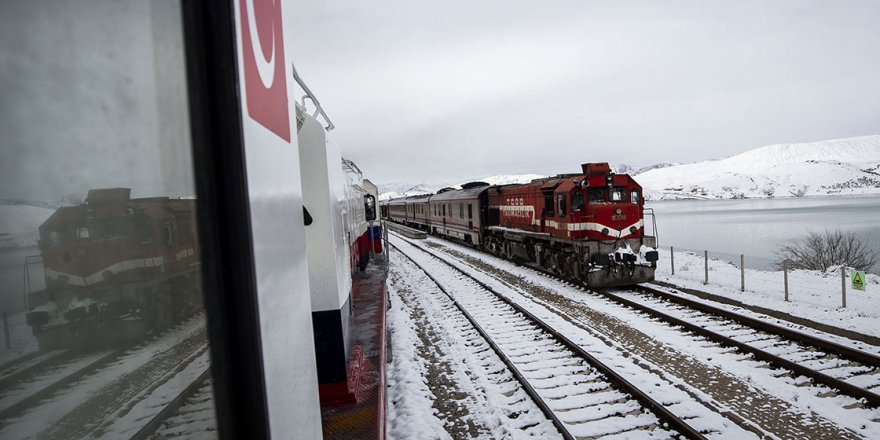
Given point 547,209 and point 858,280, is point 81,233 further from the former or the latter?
point 547,209

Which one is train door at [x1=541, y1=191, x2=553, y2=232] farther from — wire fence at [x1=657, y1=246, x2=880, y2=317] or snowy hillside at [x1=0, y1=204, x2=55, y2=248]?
snowy hillside at [x1=0, y1=204, x2=55, y2=248]

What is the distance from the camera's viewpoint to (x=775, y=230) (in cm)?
4566

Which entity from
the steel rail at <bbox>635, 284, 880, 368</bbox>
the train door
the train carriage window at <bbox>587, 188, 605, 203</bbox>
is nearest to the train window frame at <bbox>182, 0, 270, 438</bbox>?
the steel rail at <bbox>635, 284, 880, 368</bbox>

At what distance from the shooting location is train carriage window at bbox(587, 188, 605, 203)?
46.2 feet

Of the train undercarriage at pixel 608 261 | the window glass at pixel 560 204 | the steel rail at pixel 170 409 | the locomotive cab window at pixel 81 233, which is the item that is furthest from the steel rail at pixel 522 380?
the locomotive cab window at pixel 81 233

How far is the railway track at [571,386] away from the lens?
5.59 metres

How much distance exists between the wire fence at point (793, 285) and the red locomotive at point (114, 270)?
1291 cm

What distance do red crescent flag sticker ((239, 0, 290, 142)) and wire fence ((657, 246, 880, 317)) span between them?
12.6 m

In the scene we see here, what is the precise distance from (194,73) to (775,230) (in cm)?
5601

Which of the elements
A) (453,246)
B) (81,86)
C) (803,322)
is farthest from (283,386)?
(453,246)

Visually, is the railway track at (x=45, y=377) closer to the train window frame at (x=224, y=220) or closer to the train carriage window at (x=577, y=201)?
the train window frame at (x=224, y=220)

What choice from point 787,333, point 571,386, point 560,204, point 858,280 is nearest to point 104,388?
point 571,386

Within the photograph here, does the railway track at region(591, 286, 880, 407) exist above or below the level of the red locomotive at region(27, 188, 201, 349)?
below

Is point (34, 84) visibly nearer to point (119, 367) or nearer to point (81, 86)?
point (81, 86)
